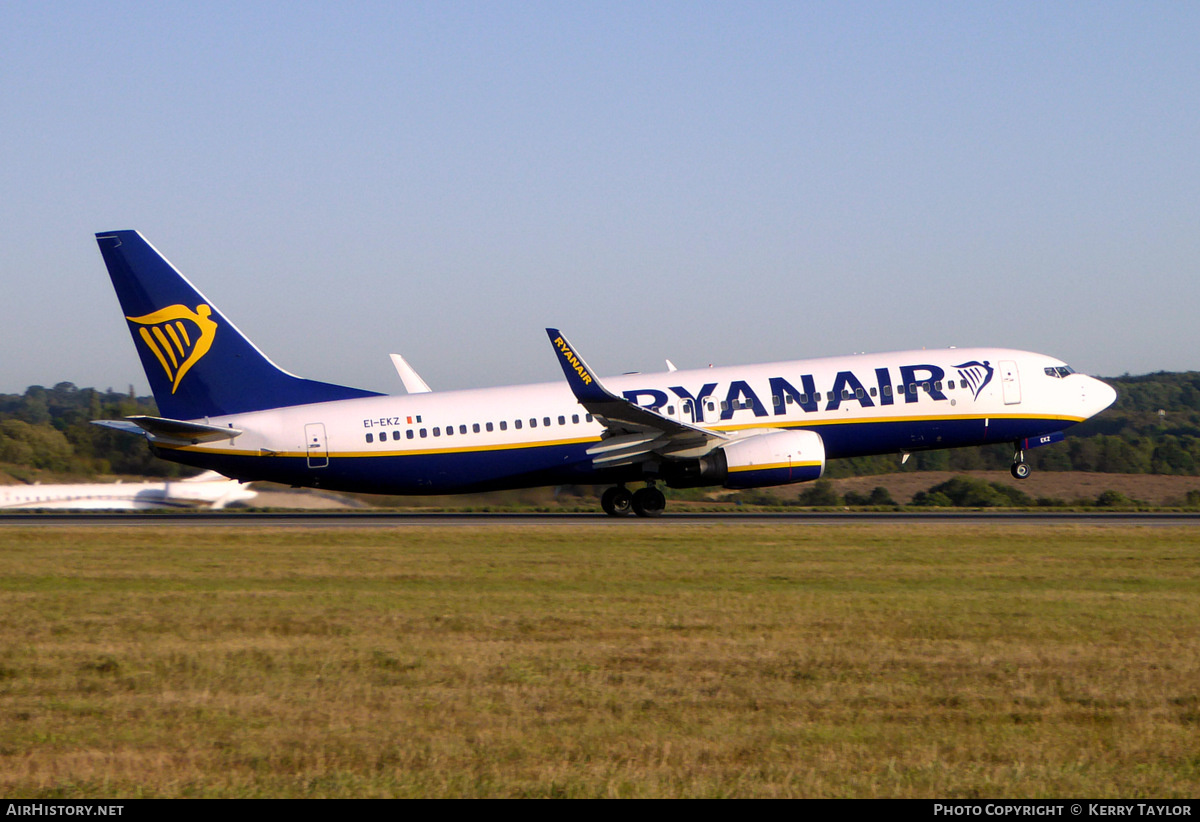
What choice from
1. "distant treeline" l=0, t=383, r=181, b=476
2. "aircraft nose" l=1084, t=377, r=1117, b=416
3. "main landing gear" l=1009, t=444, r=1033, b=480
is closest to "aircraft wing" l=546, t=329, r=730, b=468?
"main landing gear" l=1009, t=444, r=1033, b=480

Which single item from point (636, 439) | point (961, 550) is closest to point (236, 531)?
point (636, 439)

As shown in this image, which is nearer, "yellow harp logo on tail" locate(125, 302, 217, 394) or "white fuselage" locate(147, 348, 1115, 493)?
"yellow harp logo on tail" locate(125, 302, 217, 394)

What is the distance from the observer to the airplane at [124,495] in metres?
44.6

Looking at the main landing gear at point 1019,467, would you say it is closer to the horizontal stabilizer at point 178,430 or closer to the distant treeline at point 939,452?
the distant treeline at point 939,452

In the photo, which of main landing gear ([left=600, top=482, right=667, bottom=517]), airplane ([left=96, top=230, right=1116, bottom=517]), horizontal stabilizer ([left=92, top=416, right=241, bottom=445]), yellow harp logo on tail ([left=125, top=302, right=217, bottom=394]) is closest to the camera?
horizontal stabilizer ([left=92, top=416, right=241, bottom=445])

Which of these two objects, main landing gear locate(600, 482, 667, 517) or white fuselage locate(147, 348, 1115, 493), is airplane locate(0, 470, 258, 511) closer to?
white fuselage locate(147, 348, 1115, 493)

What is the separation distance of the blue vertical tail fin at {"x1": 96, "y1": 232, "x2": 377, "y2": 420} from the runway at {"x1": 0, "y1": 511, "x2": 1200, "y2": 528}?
3.61m

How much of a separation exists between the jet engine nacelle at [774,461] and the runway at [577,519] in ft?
4.46

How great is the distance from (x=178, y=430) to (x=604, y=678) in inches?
908

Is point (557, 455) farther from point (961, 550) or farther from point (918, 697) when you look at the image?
point (918, 697)

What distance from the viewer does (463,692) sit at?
11.0 m

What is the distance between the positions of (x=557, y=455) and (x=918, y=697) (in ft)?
76.8

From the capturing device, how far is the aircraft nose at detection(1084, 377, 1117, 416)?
121ft
